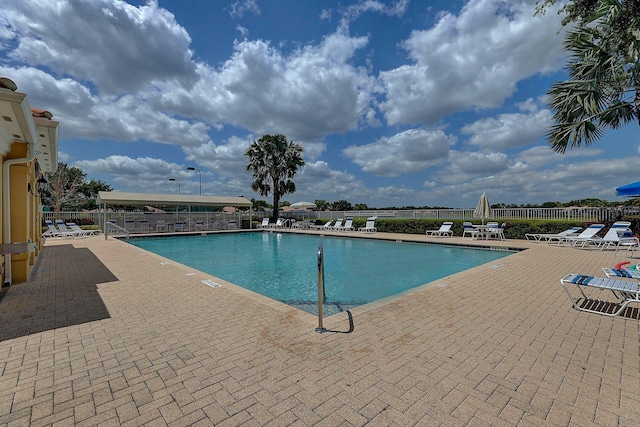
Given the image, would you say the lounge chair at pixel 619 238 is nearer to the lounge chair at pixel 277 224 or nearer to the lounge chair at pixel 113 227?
the lounge chair at pixel 277 224

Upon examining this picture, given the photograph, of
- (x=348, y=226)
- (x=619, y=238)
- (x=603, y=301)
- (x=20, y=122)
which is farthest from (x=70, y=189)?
(x=619, y=238)

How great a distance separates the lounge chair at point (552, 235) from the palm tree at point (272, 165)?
16473 millimetres

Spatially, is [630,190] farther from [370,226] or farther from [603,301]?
[370,226]

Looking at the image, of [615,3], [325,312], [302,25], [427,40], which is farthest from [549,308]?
Answer: [302,25]

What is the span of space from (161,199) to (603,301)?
21.7 meters

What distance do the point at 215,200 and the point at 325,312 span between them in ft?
63.3

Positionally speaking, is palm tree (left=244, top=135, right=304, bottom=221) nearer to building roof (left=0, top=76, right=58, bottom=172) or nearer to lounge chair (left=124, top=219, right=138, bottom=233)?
lounge chair (left=124, top=219, right=138, bottom=233)

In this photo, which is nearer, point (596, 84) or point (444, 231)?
point (596, 84)

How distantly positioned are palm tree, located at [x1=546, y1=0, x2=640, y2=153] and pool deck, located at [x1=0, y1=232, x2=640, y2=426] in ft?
24.1

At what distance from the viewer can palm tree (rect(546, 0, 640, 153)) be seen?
785cm

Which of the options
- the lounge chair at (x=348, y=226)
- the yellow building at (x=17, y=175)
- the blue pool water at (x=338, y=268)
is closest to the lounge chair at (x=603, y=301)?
the blue pool water at (x=338, y=268)

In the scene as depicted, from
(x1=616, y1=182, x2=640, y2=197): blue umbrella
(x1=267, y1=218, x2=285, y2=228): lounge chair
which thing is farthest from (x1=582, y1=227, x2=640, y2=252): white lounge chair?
(x1=267, y1=218, x2=285, y2=228): lounge chair

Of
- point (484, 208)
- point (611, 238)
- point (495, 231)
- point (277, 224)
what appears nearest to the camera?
point (611, 238)

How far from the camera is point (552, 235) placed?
11750 millimetres
